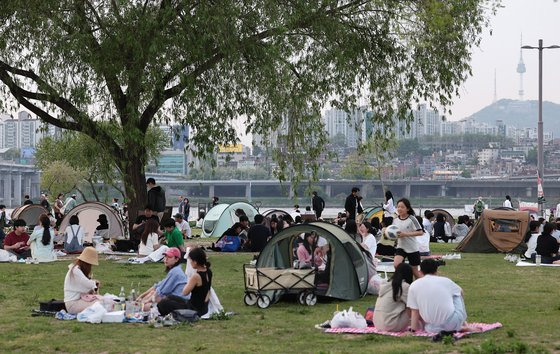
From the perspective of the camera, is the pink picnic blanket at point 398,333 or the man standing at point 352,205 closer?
the pink picnic blanket at point 398,333

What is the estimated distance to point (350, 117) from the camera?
91.1ft

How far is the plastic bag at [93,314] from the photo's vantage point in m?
13.9

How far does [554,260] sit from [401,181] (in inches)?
6084

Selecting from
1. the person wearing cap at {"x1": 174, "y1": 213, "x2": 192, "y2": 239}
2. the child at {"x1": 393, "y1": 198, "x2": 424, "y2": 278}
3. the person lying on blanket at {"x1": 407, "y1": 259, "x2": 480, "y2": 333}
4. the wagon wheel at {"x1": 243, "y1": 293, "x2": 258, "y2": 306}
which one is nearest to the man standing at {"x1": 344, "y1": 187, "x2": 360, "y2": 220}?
the person wearing cap at {"x1": 174, "y1": 213, "x2": 192, "y2": 239}

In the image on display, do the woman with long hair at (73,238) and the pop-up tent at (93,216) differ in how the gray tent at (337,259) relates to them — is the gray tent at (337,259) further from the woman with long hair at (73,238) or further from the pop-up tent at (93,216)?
the pop-up tent at (93,216)

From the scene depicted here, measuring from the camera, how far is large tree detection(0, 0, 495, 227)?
2369 cm

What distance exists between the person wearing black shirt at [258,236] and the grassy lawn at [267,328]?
7.59m

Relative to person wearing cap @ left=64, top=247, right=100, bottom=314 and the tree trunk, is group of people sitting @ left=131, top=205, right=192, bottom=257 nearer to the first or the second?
the tree trunk

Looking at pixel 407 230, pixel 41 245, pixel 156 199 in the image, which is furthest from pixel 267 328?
pixel 156 199

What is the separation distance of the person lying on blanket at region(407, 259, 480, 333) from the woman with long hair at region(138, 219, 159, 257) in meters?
12.2

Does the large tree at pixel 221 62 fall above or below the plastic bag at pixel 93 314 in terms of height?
above

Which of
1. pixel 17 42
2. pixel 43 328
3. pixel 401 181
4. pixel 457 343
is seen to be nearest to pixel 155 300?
pixel 43 328

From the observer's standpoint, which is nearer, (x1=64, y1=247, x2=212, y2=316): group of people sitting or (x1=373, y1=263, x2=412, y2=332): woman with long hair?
(x1=373, y1=263, x2=412, y2=332): woman with long hair

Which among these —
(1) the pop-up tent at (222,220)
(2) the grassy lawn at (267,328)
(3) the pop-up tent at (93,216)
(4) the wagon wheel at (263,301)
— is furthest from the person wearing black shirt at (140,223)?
(1) the pop-up tent at (222,220)
